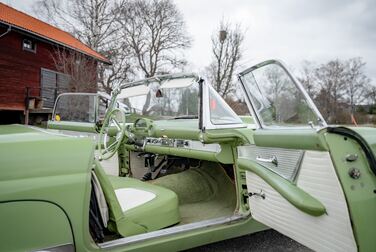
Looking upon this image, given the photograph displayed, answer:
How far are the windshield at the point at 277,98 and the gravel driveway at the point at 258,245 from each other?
1.55 meters


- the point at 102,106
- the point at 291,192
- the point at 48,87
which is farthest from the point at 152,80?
the point at 48,87

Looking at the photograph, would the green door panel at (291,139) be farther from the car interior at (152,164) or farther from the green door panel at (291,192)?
the car interior at (152,164)

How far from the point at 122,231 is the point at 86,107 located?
2.81 m

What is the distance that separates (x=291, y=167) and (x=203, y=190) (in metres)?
1.99

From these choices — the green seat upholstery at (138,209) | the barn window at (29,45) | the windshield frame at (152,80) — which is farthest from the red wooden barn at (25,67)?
the green seat upholstery at (138,209)

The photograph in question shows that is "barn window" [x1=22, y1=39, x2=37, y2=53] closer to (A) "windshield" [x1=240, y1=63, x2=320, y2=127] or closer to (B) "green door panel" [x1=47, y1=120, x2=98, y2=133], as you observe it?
(B) "green door panel" [x1=47, y1=120, x2=98, y2=133]

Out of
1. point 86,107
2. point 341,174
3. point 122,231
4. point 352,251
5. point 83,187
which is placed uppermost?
point 86,107

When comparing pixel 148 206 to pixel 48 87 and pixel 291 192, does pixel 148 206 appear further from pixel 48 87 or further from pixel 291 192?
pixel 48 87

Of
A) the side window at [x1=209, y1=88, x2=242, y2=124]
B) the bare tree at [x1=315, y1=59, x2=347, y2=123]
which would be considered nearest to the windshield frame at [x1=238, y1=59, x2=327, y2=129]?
the bare tree at [x1=315, y1=59, x2=347, y2=123]

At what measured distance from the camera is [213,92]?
316cm

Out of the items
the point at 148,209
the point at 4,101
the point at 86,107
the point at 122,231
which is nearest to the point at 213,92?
the point at 148,209

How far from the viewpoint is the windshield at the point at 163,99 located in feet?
11.5

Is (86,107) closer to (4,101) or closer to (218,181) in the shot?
(218,181)

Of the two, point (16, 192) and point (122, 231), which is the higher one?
point (16, 192)
